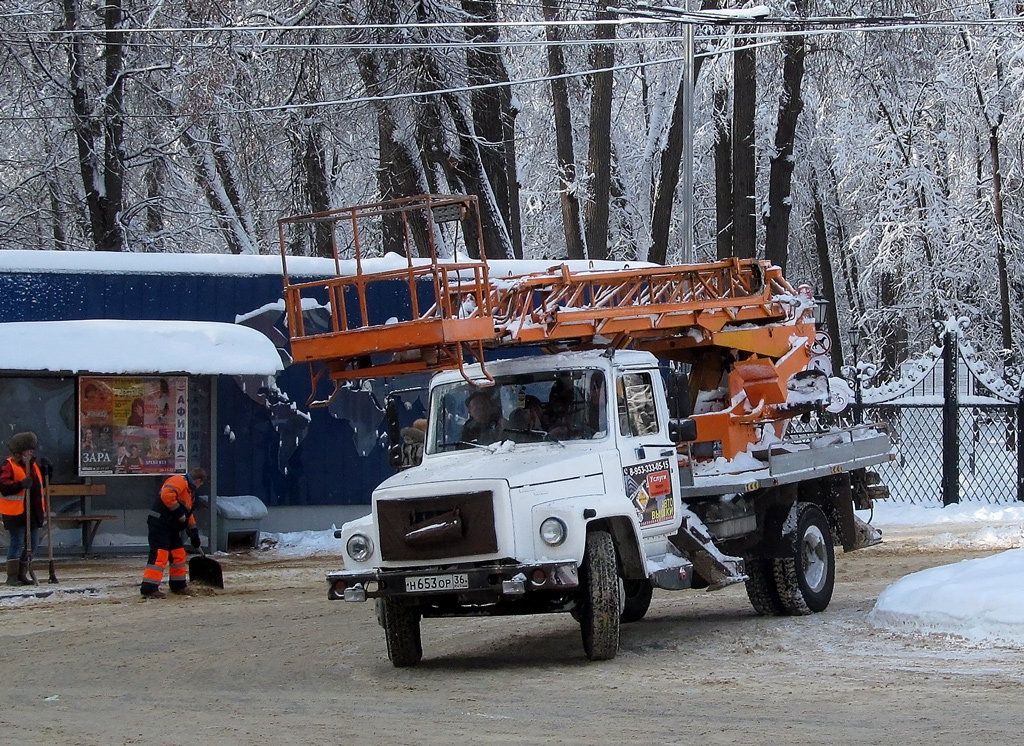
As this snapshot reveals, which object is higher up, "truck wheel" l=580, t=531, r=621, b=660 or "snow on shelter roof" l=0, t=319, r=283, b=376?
"snow on shelter roof" l=0, t=319, r=283, b=376

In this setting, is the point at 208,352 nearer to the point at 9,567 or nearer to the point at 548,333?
the point at 9,567

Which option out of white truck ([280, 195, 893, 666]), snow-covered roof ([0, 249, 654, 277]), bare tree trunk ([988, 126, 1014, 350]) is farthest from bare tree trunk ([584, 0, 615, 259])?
white truck ([280, 195, 893, 666])

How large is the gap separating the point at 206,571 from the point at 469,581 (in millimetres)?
7265

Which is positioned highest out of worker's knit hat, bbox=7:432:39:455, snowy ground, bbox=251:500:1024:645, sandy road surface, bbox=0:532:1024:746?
worker's knit hat, bbox=7:432:39:455

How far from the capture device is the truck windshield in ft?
36.9

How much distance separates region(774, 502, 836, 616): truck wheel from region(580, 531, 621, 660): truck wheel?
2.91m

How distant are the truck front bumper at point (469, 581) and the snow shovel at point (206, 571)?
6.49 m

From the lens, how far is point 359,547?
34.7 feet

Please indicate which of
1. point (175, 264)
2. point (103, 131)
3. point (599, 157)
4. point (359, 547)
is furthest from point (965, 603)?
point (599, 157)

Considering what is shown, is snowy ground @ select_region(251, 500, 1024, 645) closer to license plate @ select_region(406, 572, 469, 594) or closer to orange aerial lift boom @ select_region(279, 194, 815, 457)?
orange aerial lift boom @ select_region(279, 194, 815, 457)

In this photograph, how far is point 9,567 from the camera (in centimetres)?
1691

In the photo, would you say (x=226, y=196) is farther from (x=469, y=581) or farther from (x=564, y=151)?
(x=469, y=581)

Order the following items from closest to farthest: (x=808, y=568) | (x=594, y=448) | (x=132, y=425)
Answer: (x=594, y=448)
(x=808, y=568)
(x=132, y=425)

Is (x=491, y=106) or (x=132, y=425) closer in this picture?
(x=132, y=425)
